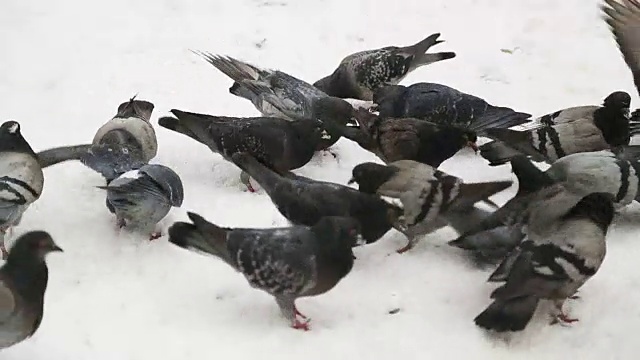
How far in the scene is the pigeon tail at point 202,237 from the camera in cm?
321

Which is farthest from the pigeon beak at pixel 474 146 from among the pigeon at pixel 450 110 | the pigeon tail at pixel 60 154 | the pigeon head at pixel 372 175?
the pigeon tail at pixel 60 154

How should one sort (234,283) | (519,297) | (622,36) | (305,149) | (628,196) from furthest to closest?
(622,36) < (305,149) < (628,196) < (234,283) < (519,297)

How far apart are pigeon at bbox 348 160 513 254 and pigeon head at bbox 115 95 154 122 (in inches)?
53.5

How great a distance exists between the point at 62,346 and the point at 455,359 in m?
1.51

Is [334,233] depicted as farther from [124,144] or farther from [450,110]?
[450,110]

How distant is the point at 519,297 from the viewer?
3.16m

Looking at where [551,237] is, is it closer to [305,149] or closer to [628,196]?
[628,196]

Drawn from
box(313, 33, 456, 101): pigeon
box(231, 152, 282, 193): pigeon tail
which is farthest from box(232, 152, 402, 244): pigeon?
box(313, 33, 456, 101): pigeon

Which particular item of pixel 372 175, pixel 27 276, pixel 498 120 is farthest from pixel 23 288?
pixel 498 120

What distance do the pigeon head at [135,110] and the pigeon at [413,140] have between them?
1162 millimetres

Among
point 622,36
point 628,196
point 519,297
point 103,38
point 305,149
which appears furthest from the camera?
point 103,38

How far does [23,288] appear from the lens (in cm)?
290

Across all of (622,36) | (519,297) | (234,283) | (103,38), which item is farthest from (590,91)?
(103,38)

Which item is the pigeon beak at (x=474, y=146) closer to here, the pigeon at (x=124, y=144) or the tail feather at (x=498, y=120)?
the tail feather at (x=498, y=120)
